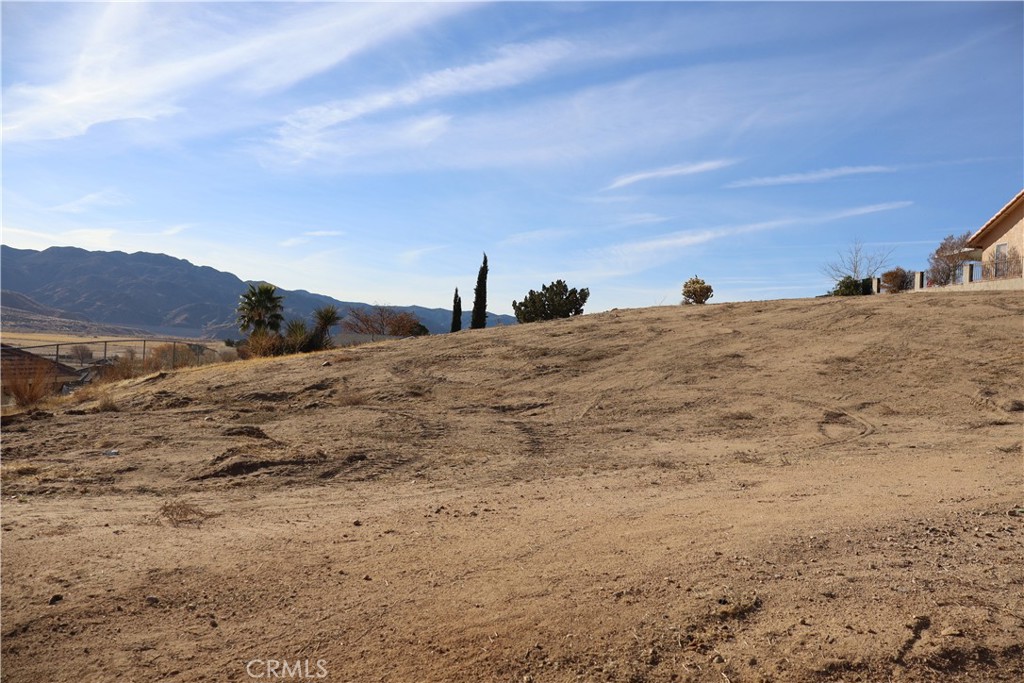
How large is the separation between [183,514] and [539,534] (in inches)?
132

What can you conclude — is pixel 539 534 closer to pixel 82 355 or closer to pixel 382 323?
pixel 382 323

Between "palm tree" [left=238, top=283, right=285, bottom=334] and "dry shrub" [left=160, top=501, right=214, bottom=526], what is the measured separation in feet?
133

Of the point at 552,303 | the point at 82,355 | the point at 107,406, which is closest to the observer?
Result: the point at 107,406

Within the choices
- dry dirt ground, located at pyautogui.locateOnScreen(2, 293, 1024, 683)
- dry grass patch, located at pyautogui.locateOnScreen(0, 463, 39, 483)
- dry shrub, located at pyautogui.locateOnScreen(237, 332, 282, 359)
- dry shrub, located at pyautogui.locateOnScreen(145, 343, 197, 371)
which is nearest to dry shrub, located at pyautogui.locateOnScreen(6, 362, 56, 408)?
dry dirt ground, located at pyautogui.locateOnScreen(2, 293, 1024, 683)

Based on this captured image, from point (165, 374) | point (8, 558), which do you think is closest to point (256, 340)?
point (165, 374)

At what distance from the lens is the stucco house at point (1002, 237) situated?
93.2 ft

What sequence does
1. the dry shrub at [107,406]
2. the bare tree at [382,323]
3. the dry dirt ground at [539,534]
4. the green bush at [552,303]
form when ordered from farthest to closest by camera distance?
the bare tree at [382,323]
the green bush at [552,303]
the dry shrub at [107,406]
the dry dirt ground at [539,534]

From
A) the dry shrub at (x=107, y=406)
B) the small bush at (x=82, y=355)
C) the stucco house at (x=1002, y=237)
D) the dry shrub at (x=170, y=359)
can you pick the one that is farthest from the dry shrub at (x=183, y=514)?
the small bush at (x=82, y=355)

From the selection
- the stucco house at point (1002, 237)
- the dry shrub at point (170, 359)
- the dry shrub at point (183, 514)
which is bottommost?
the dry shrub at point (183, 514)

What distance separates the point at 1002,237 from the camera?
31016mm
